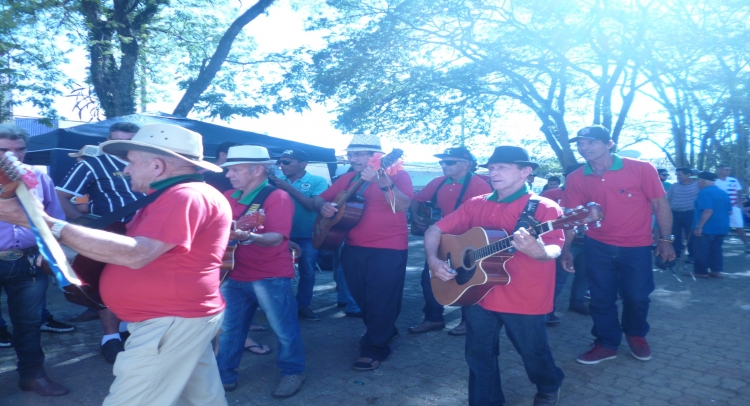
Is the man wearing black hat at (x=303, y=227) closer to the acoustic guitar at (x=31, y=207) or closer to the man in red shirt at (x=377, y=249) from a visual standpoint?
the man in red shirt at (x=377, y=249)

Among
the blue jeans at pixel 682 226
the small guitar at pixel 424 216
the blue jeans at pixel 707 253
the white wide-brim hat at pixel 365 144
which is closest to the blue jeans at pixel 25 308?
the white wide-brim hat at pixel 365 144

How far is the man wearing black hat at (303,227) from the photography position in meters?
6.17

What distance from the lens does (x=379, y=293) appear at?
178 inches

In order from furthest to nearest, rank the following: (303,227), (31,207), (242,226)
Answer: (303,227), (242,226), (31,207)

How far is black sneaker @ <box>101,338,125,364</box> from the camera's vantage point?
Result: 14.4 ft

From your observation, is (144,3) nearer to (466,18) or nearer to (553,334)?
(466,18)

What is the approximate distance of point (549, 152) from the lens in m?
17.3

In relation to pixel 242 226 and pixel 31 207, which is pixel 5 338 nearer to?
pixel 242 226

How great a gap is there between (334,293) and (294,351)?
3526mm

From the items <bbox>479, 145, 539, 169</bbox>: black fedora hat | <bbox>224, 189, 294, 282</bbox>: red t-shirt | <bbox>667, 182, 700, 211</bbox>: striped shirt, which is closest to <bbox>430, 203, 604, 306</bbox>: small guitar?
<bbox>479, 145, 539, 169</bbox>: black fedora hat

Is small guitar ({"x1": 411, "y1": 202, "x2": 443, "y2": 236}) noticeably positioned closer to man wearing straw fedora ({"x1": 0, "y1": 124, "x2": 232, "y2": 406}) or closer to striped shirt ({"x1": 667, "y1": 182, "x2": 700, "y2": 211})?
man wearing straw fedora ({"x1": 0, "y1": 124, "x2": 232, "y2": 406})

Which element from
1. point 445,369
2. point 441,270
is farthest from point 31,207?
point 445,369

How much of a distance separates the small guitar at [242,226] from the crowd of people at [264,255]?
2 centimetres

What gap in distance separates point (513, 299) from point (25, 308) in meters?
3.34
